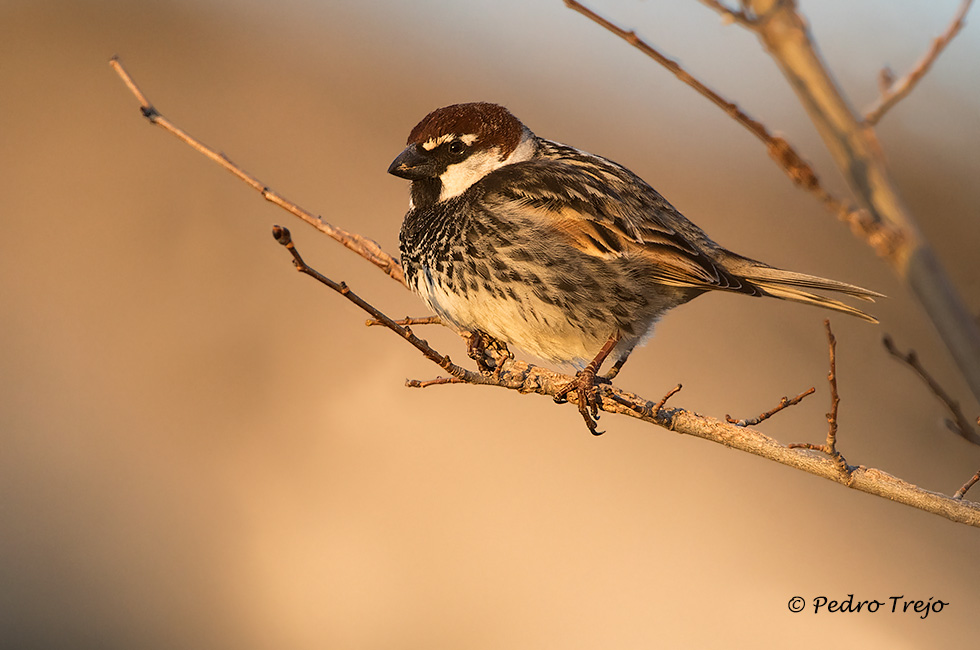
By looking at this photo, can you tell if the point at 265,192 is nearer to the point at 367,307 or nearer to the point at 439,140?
the point at 367,307

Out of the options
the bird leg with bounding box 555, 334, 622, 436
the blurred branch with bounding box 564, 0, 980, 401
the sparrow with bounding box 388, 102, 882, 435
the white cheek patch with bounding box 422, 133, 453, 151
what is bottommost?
the blurred branch with bounding box 564, 0, 980, 401

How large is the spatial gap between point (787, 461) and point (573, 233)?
1150 millimetres

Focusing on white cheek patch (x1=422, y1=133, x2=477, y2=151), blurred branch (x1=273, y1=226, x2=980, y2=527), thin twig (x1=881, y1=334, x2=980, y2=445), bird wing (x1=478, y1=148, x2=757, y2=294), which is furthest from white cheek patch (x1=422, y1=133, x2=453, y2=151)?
thin twig (x1=881, y1=334, x2=980, y2=445)

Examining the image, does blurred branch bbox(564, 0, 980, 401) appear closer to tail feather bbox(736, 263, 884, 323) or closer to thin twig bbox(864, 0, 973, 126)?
thin twig bbox(864, 0, 973, 126)

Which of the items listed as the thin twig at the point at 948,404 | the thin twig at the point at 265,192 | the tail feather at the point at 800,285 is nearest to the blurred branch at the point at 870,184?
the thin twig at the point at 948,404

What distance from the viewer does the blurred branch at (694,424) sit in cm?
215

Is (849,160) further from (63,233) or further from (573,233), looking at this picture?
(63,233)

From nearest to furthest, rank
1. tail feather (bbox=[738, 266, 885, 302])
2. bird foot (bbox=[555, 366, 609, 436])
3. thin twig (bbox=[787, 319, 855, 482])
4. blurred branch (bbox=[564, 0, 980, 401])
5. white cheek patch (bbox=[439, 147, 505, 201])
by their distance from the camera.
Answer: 1. blurred branch (bbox=[564, 0, 980, 401])
2. thin twig (bbox=[787, 319, 855, 482])
3. tail feather (bbox=[738, 266, 885, 302])
4. bird foot (bbox=[555, 366, 609, 436])
5. white cheek patch (bbox=[439, 147, 505, 201])

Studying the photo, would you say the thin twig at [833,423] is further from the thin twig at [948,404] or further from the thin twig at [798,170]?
the thin twig at [798,170]

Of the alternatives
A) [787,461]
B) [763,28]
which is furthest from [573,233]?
[763,28]

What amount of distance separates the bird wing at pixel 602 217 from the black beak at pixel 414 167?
223mm

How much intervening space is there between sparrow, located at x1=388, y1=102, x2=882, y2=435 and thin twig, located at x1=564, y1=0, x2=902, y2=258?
1.85 m

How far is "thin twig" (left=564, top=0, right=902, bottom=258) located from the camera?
882 millimetres

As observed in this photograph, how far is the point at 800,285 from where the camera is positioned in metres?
2.95
